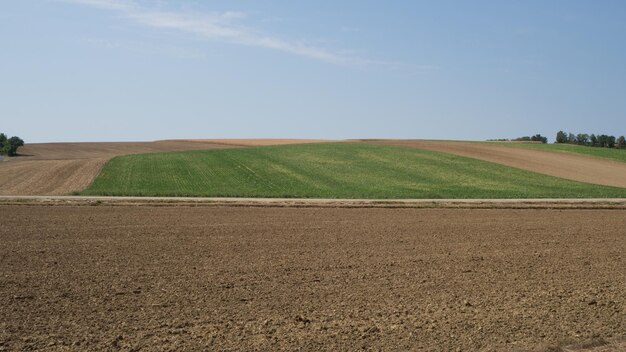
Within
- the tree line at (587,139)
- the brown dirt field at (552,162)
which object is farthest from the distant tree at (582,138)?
the brown dirt field at (552,162)

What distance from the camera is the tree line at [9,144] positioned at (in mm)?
78438

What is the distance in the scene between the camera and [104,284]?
12688mm

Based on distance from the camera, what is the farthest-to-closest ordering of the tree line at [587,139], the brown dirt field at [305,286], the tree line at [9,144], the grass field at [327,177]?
the tree line at [587,139], the tree line at [9,144], the grass field at [327,177], the brown dirt field at [305,286]

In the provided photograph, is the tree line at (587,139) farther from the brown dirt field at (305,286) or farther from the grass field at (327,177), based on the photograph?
the brown dirt field at (305,286)

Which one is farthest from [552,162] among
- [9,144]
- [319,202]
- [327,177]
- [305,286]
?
[9,144]

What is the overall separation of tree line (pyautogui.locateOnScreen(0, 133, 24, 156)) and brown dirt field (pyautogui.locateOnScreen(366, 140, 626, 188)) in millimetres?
44515

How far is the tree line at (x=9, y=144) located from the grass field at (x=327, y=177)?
967 inches

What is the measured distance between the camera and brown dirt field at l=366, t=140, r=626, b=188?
170ft

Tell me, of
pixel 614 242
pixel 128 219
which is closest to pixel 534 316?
pixel 614 242

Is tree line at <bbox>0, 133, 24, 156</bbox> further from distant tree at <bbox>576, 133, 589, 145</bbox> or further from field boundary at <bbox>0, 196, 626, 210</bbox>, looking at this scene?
distant tree at <bbox>576, 133, 589, 145</bbox>

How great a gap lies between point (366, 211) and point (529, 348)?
66.6 ft

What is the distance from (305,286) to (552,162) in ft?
175

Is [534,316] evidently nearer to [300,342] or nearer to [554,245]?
[300,342]

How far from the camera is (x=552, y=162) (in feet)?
202
